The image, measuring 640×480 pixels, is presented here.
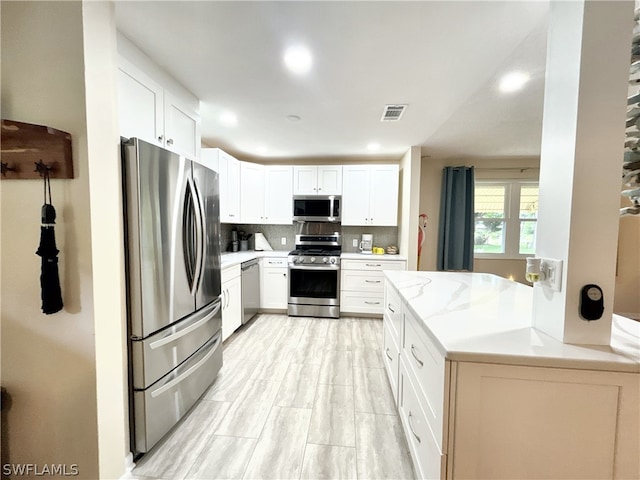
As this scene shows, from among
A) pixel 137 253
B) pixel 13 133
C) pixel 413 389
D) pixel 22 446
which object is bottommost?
pixel 22 446

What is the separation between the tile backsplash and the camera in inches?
164

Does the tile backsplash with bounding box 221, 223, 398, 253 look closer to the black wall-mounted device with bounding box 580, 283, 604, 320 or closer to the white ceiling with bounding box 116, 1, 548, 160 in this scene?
the white ceiling with bounding box 116, 1, 548, 160

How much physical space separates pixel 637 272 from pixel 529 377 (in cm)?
430

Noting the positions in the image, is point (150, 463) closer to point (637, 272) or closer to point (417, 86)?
point (417, 86)

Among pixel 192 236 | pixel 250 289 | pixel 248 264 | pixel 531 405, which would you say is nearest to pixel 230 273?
pixel 248 264

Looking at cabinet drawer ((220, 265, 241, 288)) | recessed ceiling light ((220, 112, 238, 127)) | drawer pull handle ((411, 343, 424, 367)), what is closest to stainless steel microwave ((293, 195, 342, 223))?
cabinet drawer ((220, 265, 241, 288))

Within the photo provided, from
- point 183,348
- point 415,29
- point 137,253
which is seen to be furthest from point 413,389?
point 415,29

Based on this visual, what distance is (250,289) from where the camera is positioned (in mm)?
3328

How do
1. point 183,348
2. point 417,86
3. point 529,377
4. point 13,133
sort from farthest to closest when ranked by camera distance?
1. point 417,86
2. point 183,348
3. point 13,133
4. point 529,377

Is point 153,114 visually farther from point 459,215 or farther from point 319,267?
point 459,215

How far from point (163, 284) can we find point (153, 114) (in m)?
1.12

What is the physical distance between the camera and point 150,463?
4.52ft

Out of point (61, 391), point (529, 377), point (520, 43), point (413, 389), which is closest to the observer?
point (529, 377)

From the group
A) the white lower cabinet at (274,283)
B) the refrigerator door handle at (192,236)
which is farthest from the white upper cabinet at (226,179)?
the refrigerator door handle at (192,236)
